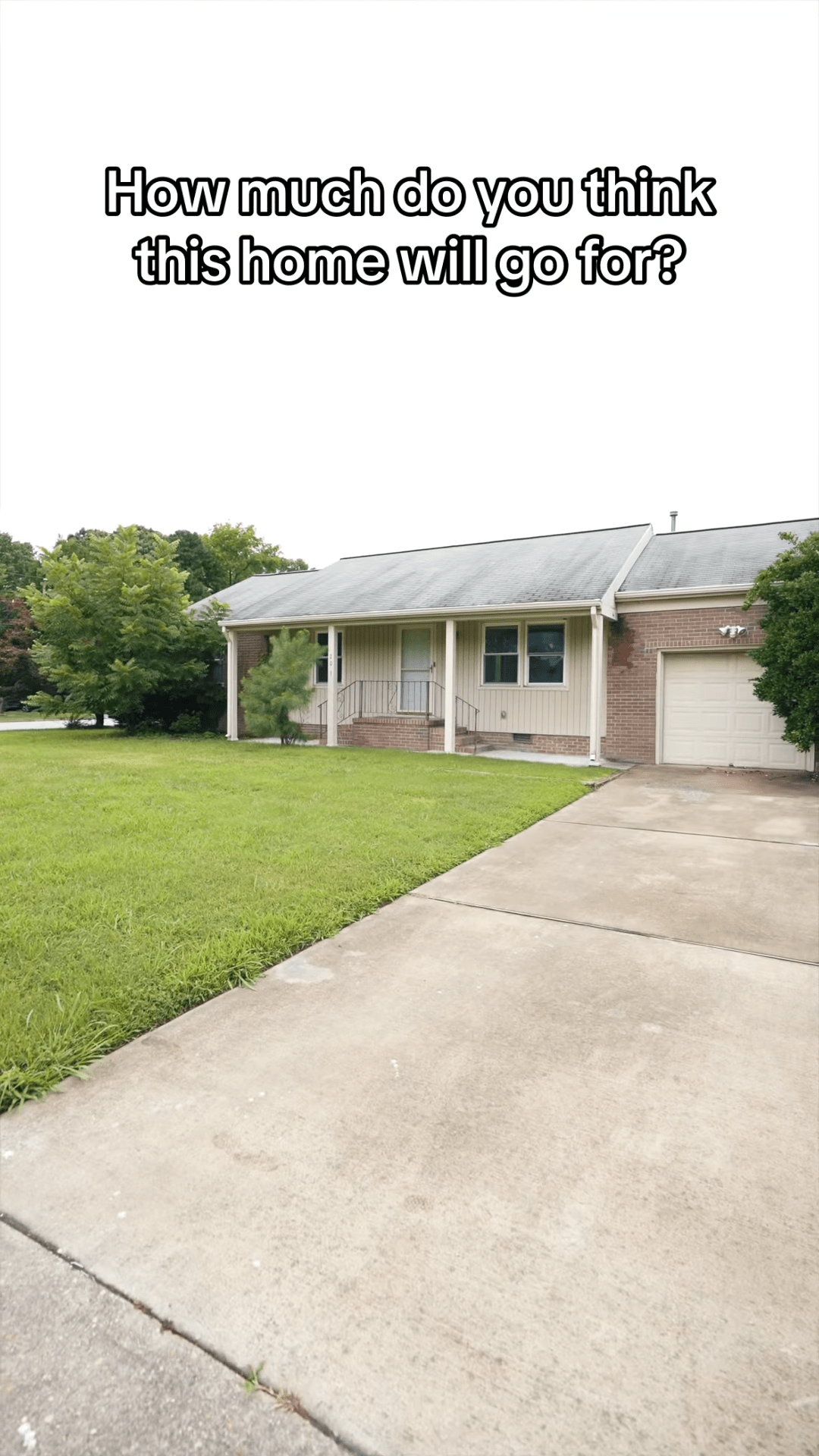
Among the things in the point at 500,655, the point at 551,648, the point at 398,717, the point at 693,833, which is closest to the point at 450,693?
the point at 500,655

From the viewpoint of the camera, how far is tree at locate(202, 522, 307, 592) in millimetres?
40062

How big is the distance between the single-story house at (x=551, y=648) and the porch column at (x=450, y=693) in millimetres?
28

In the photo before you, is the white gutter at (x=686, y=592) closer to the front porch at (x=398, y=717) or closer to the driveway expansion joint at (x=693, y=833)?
the front porch at (x=398, y=717)

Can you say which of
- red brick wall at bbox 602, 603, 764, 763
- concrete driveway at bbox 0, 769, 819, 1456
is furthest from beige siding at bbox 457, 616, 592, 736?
concrete driveway at bbox 0, 769, 819, 1456

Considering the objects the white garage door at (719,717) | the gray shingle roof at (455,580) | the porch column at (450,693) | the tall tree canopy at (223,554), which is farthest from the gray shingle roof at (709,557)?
the tall tree canopy at (223,554)

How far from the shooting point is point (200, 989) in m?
3.11

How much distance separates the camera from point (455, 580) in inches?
563

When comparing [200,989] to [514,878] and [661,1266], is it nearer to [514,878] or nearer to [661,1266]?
[661,1266]

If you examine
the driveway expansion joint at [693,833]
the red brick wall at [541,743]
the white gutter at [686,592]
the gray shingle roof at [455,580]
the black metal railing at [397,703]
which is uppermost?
the gray shingle roof at [455,580]

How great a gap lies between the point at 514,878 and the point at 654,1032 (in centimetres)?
215

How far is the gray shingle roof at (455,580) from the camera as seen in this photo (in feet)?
41.0

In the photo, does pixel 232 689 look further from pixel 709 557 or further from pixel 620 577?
pixel 709 557

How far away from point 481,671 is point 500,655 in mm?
519

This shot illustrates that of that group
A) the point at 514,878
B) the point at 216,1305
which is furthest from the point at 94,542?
the point at 216,1305
